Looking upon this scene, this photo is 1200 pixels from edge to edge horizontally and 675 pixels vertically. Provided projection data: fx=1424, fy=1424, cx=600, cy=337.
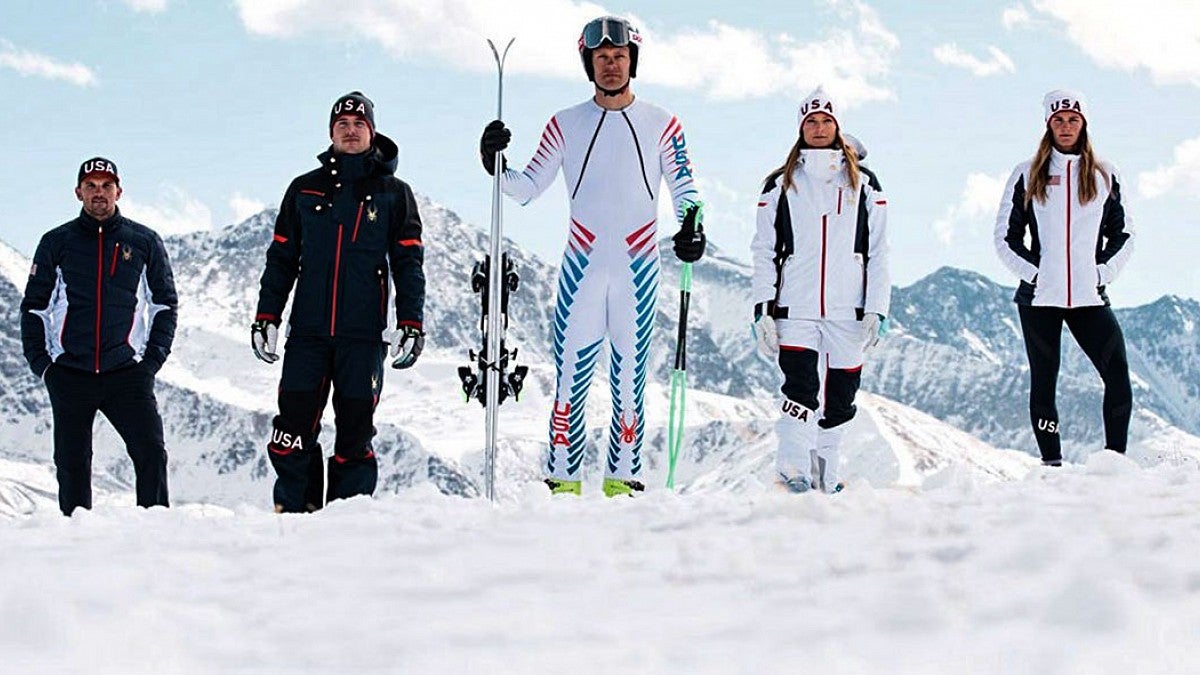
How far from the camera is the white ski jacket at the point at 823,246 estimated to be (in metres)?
9.52

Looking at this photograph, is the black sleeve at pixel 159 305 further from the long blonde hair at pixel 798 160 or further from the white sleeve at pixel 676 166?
the long blonde hair at pixel 798 160

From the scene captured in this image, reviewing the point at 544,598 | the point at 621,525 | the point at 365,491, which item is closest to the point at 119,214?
the point at 365,491

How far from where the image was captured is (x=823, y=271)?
31.2ft

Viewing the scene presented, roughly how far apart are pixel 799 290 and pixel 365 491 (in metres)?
3.15

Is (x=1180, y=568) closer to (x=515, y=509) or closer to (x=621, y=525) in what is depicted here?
(x=621, y=525)

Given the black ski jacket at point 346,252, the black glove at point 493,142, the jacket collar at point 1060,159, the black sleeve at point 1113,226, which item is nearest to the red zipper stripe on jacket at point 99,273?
the black ski jacket at point 346,252

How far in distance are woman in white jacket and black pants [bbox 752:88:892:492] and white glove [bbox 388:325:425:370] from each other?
7.46 feet

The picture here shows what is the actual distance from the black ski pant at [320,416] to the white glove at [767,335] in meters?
2.51

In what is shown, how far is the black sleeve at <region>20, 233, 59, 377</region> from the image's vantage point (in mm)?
10172

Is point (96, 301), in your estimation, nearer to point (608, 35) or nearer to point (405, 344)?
point (405, 344)

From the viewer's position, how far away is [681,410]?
1055 centimetres

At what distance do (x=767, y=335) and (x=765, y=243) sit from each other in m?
0.64

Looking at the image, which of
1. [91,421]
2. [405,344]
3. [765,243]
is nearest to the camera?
[405,344]

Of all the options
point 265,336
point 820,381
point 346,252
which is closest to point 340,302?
point 346,252
